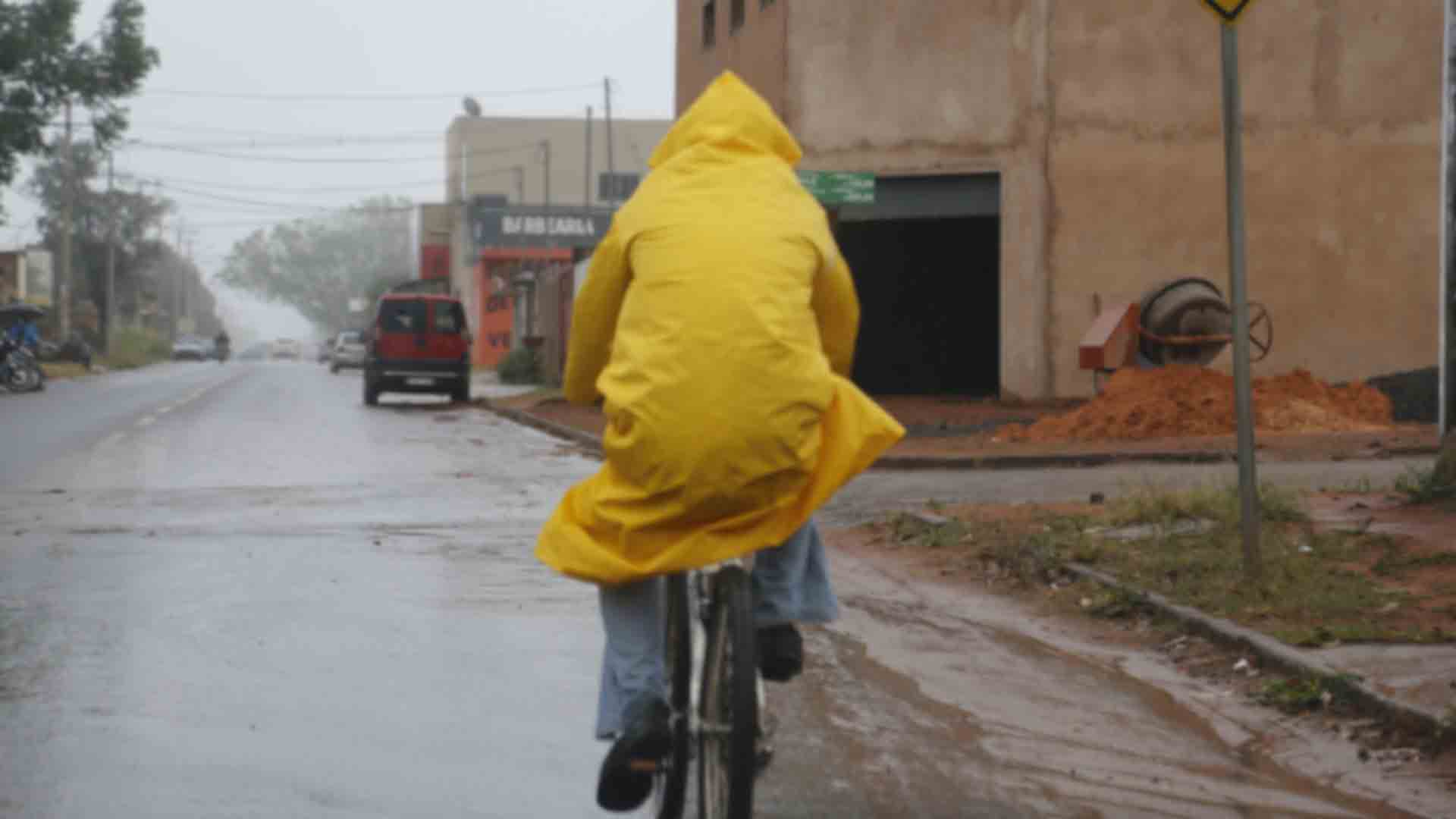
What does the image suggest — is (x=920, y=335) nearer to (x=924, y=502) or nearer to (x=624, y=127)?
(x=924, y=502)

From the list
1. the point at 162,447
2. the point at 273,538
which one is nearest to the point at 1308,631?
the point at 273,538

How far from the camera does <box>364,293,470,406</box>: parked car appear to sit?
35.8m

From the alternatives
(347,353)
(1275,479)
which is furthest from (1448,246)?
(347,353)

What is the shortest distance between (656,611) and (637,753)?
339 mm

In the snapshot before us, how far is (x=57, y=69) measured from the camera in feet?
176

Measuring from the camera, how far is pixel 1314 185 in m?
27.0

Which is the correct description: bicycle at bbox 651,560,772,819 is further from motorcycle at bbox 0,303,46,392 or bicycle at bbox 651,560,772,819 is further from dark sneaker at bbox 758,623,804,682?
motorcycle at bbox 0,303,46,392

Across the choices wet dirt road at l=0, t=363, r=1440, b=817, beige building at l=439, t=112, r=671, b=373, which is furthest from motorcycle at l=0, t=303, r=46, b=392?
beige building at l=439, t=112, r=671, b=373

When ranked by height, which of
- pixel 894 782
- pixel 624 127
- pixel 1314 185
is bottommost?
pixel 894 782

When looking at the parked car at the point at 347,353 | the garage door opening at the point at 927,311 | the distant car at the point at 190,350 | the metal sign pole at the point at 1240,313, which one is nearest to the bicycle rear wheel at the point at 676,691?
the metal sign pole at the point at 1240,313

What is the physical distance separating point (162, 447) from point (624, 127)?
92085 mm

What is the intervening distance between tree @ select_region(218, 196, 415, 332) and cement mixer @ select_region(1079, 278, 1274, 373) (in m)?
155

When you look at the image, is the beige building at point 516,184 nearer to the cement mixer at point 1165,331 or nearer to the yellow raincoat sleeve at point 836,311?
the cement mixer at point 1165,331

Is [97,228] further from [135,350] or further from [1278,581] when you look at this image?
[1278,581]
